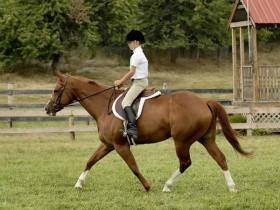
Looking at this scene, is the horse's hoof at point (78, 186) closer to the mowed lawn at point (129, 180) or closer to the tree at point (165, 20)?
the mowed lawn at point (129, 180)

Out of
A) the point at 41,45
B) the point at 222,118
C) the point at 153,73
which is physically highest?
the point at 222,118

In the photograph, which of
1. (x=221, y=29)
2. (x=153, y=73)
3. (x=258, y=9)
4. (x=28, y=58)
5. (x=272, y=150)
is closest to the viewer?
(x=272, y=150)

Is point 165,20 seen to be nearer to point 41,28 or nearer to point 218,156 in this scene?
point 41,28

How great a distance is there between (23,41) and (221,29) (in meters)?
19.5

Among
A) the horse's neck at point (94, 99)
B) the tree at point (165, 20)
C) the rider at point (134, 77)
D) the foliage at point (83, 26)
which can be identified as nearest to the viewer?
the rider at point (134, 77)

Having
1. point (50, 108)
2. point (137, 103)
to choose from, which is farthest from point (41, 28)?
point (137, 103)

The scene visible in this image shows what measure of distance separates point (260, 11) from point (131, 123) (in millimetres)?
12249

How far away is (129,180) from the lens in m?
11.2

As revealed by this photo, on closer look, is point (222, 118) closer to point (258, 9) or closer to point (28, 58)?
point (258, 9)

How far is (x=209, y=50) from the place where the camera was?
5897 cm

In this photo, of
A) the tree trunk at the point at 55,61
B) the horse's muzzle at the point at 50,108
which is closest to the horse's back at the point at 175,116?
the horse's muzzle at the point at 50,108

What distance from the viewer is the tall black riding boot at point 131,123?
984 centimetres

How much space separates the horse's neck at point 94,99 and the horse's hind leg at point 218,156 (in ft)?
5.62

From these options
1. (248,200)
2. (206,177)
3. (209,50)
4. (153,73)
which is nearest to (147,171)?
(206,177)
